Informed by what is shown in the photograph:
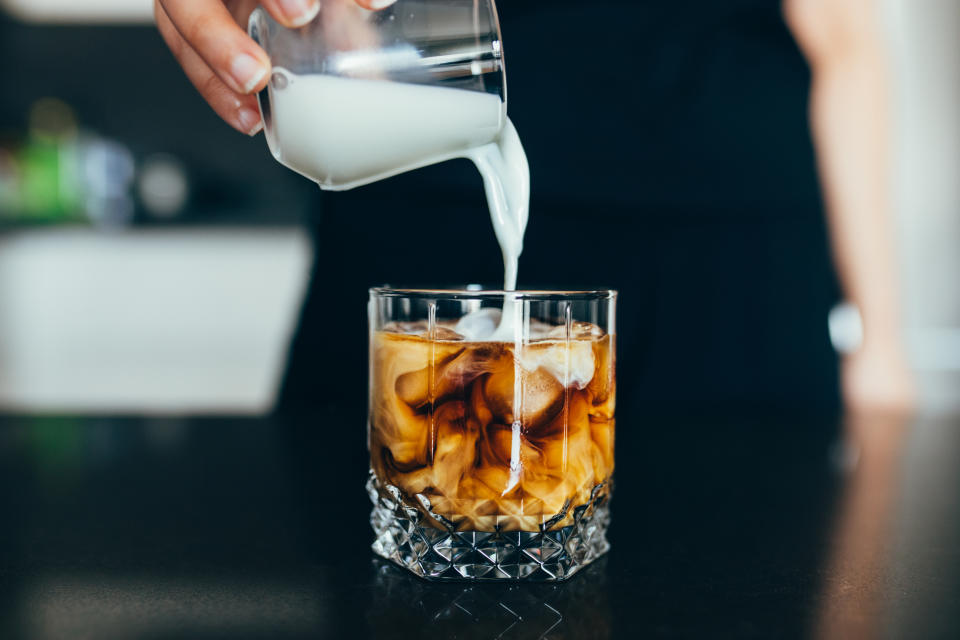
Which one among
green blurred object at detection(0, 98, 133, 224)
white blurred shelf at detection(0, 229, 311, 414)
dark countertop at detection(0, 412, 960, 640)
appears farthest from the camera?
A: white blurred shelf at detection(0, 229, 311, 414)

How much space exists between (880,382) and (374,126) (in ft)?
3.66

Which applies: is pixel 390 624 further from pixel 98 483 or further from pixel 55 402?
pixel 55 402

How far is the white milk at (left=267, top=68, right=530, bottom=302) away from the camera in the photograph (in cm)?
57

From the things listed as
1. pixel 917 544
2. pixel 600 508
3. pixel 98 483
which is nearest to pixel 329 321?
pixel 98 483

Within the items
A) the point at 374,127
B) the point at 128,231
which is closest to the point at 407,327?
the point at 374,127

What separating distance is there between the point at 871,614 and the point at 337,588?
325mm

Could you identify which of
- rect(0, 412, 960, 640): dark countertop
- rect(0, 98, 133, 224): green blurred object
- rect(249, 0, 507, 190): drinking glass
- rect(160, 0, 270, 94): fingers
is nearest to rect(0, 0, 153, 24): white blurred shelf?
rect(0, 98, 133, 224): green blurred object

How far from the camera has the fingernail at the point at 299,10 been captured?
1.76 ft

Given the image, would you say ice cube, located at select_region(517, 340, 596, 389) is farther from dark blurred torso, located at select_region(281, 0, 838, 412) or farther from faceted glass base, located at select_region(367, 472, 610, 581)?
dark blurred torso, located at select_region(281, 0, 838, 412)

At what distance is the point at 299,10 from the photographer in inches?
21.1

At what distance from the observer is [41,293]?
2.71m

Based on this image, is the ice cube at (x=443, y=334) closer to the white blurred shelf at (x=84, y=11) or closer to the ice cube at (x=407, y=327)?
the ice cube at (x=407, y=327)

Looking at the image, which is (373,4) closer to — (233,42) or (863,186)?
(233,42)

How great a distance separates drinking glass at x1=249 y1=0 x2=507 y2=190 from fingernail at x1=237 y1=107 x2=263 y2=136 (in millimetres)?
187
